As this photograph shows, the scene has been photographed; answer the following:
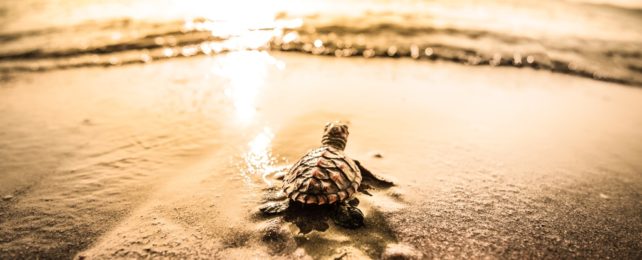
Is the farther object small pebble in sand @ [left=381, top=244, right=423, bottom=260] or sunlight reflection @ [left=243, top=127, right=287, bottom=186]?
sunlight reflection @ [left=243, top=127, right=287, bottom=186]

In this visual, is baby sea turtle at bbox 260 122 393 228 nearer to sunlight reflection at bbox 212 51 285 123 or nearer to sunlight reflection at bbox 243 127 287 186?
sunlight reflection at bbox 243 127 287 186

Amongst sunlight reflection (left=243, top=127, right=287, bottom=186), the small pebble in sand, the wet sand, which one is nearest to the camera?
the small pebble in sand

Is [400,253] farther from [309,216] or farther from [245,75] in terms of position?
[245,75]

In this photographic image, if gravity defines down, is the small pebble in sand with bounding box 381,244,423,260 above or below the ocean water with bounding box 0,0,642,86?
below

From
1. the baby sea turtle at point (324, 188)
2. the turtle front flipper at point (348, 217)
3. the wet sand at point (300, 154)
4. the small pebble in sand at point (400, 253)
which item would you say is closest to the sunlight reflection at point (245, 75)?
the wet sand at point (300, 154)

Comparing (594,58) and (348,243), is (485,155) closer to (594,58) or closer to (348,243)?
(348,243)

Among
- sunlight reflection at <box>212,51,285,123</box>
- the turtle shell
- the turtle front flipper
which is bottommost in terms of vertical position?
the turtle front flipper

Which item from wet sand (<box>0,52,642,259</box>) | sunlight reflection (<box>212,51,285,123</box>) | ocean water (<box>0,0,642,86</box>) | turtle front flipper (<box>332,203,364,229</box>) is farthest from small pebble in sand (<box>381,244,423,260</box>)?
ocean water (<box>0,0,642,86</box>)

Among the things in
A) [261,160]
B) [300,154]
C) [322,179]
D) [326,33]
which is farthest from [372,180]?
[326,33]
